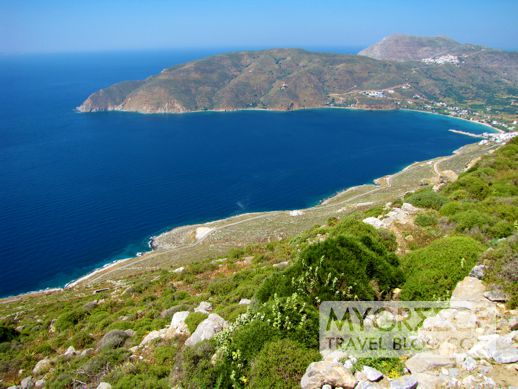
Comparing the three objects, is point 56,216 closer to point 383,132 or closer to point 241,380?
point 241,380

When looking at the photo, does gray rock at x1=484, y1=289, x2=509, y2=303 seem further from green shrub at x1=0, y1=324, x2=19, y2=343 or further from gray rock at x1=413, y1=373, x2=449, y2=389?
green shrub at x1=0, y1=324, x2=19, y2=343

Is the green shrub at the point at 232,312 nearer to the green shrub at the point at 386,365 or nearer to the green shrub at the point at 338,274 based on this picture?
the green shrub at the point at 338,274

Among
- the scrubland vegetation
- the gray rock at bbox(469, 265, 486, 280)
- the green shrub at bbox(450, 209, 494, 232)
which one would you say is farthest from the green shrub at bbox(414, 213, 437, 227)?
the gray rock at bbox(469, 265, 486, 280)

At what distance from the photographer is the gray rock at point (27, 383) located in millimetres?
14987

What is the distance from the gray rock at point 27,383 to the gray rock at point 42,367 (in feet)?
1.63

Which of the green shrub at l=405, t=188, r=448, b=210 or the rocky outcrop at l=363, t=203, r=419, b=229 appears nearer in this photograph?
the rocky outcrop at l=363, t=203, r=419, b=229

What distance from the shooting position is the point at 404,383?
7.10 meters

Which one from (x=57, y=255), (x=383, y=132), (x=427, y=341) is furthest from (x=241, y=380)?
(x=383, y=132)

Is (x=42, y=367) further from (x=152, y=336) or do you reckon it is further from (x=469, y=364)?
(x=469, y=364)

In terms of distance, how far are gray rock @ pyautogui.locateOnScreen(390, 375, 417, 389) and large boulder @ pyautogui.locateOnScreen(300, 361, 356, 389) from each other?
2.81ft

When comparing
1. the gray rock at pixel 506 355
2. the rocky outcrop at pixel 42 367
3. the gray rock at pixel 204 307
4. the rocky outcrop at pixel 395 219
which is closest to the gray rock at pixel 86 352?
the rocky outcrop at pixel 42 367

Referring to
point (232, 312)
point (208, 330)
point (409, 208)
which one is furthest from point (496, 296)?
point (409, 208)

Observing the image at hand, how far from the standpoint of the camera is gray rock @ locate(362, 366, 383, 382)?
7496 mm

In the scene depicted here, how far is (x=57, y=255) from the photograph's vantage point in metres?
64.8
